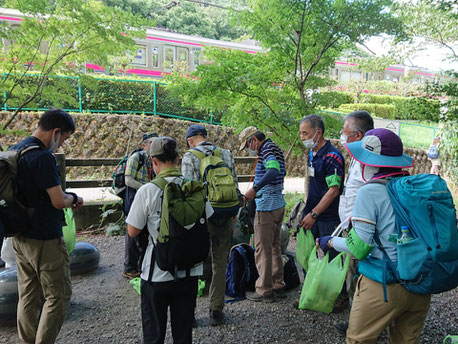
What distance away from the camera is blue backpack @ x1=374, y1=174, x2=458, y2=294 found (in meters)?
1.64

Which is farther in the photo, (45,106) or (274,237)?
(45,106)

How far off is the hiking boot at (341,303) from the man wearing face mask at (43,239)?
2504 mm

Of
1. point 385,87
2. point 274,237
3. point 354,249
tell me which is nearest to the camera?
point 354,249

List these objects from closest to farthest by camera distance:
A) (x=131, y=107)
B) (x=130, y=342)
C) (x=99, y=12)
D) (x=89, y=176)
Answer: (x=130, y=342) → (x=99, y=12) → (x=89, y=176) → (x=131, y=107)

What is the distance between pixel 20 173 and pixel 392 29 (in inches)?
202

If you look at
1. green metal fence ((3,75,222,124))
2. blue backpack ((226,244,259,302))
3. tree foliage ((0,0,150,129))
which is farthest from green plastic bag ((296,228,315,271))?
green metal fence ((3,75,222,124))

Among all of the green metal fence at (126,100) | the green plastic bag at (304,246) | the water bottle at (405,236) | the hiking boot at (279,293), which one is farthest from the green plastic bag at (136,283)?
the green metal fence at (126,100)

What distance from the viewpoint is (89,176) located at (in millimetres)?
10438

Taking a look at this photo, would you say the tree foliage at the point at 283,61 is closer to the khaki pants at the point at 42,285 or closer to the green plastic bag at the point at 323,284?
the khaki pants at the point at 42,285

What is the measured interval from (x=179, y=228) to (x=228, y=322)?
5.60 ft

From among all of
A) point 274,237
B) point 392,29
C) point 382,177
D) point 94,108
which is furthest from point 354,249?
point 94,108

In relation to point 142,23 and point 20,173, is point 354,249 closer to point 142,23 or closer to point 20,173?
point 20,173

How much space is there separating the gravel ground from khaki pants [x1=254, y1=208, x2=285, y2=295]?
22 centimetres

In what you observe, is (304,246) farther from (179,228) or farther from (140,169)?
(140,169)
